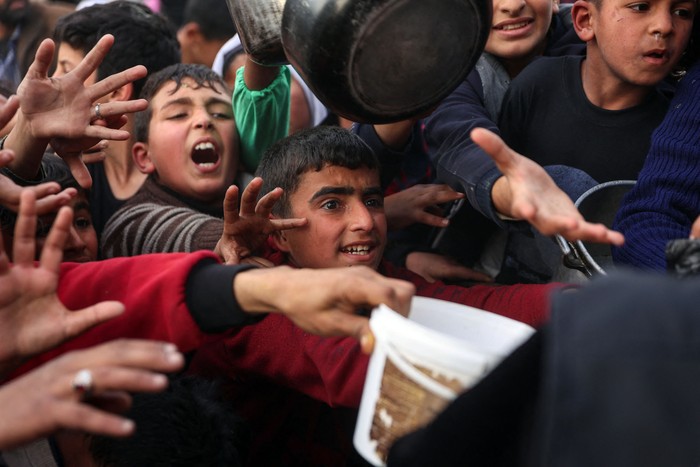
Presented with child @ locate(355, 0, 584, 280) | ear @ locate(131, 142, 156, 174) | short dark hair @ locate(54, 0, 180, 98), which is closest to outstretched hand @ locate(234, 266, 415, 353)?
child @ locate(355, 0, 584, 280)

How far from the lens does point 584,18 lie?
240 cm

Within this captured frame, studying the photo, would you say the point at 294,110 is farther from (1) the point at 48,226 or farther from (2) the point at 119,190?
(1) the point at 48,226

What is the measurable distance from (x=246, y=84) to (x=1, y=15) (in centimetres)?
239

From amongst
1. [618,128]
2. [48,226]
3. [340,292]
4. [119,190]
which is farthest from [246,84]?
[340,292]

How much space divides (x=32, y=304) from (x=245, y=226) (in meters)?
0.76

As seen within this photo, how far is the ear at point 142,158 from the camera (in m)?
2.86

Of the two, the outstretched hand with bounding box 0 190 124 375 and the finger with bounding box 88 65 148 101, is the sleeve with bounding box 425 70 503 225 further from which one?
the outstretched hand with bounding box 0 190 124 375

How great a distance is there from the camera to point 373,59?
1707 millimetres

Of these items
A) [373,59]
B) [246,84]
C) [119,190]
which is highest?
[373,59]

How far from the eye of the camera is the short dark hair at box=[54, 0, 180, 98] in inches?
124

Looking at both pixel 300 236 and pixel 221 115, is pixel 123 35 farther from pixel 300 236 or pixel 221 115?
pixel 300 236

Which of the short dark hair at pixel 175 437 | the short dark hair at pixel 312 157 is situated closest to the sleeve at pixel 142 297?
the short dark hair at pixel 175 437

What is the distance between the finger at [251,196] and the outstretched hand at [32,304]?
0.62 meters

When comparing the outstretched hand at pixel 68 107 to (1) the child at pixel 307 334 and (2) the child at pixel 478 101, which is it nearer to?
(1) the child at pixel 307 334
